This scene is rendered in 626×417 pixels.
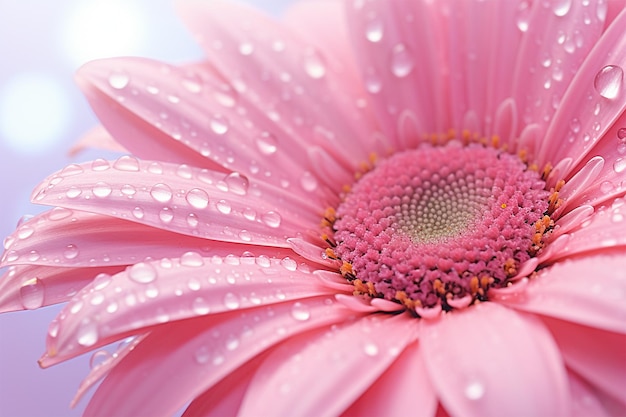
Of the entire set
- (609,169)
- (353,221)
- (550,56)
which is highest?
(550,56)

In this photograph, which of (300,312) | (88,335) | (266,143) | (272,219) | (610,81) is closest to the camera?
(88,335)

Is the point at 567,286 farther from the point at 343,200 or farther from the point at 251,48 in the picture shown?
the point at 251,48

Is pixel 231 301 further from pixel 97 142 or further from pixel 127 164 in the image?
pixel 97 142

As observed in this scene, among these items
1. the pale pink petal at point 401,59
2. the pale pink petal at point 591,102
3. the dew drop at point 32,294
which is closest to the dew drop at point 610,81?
the pale pink petal at point 591,102

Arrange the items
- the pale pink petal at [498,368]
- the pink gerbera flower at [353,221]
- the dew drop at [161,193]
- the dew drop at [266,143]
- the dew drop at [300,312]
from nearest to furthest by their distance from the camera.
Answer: the pale pink petal at [498,368], the pink gerbera flower at [353,221], the dew drop at [300,312], the dew drop at [161,193], the dew drop at [266,143]

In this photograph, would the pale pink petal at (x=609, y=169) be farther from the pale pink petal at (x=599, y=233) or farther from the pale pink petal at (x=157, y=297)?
the pale pink petal at (x=157, y=297)

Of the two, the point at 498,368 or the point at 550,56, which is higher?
the point at 550,56

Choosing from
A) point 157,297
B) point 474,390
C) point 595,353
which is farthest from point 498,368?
point 157,297
